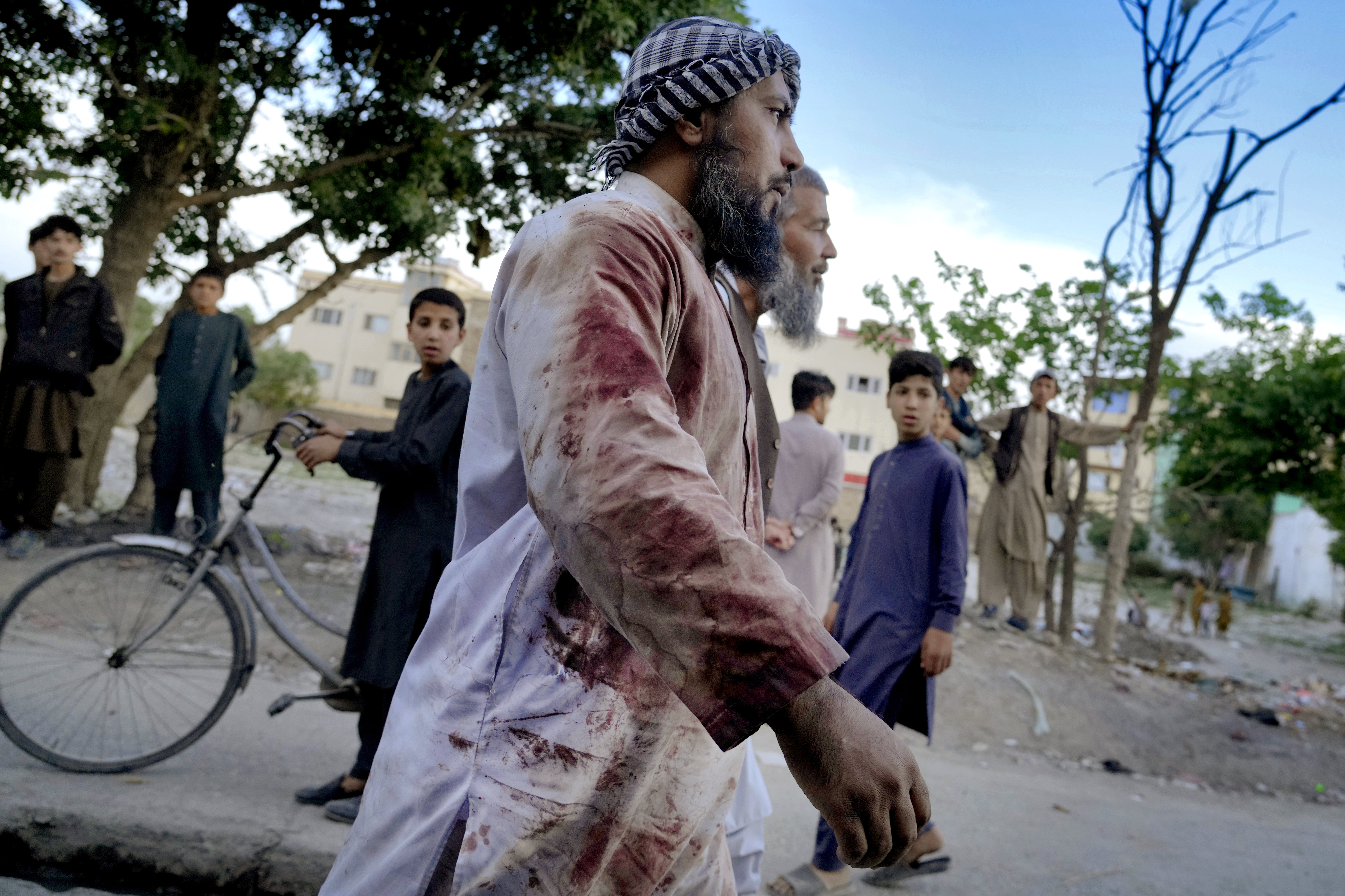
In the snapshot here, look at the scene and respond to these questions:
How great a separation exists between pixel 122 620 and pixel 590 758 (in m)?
3.25

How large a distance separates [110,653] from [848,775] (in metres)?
3.56

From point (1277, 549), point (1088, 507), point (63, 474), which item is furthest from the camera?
point (1277, 549)

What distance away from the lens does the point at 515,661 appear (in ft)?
3.32

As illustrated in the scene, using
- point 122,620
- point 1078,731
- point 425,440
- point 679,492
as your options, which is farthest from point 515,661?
point 1078,731

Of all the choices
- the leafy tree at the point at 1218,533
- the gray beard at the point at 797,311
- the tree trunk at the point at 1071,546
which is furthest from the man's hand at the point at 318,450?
the leafy tree at the point at 1218,533

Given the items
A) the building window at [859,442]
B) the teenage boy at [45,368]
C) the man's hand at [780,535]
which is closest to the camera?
the man's hand at [780,535]

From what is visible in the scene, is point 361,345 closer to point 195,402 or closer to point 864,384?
point 864,384

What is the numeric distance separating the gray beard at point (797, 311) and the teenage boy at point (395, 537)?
4.29 feet

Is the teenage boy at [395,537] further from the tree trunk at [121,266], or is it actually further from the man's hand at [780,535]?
the tree trunk at [121,266]

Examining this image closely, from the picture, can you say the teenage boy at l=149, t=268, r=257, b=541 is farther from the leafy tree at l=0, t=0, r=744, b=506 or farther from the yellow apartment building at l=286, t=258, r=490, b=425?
the yellow apartment building at l=286, t=258, r=490, b=425

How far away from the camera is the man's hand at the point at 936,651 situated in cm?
334

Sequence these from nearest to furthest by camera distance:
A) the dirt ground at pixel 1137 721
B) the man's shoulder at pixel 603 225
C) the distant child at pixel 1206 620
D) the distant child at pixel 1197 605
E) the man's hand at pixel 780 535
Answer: the man's shoulder at pixel 603 225
the man's hand at pixel 780 535
the dirt ground at pixel 1137 721
the distant child at pixel 1206 620
the distant child at pixel 1197 605

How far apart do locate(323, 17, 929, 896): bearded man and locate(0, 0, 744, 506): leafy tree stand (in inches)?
244

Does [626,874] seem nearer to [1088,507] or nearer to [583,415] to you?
[583,415]
